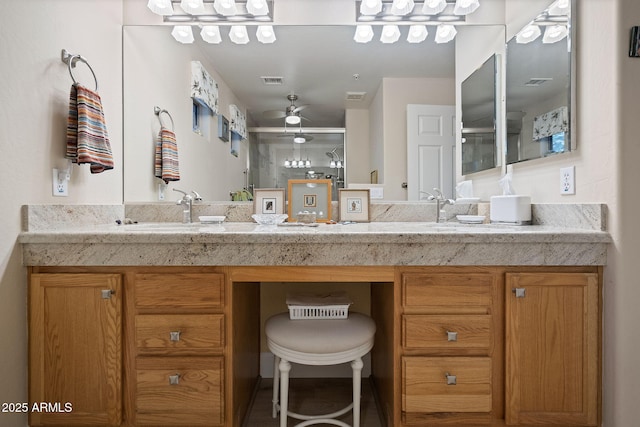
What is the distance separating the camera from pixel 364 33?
180 cm

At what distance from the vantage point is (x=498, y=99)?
5.83 ft

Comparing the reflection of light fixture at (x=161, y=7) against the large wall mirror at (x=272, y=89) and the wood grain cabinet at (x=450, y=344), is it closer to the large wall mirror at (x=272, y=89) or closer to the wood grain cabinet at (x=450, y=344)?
the large wall mirror at (x=272, y=89)

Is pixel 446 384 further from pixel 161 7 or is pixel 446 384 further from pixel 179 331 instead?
pixel 161 7

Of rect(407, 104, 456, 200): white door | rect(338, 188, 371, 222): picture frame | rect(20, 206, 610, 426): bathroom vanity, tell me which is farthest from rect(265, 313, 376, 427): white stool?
rect(407, 104, 456, 200): white door

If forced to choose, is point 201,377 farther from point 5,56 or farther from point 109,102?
point 109,102

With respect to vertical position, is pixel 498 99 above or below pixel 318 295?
above

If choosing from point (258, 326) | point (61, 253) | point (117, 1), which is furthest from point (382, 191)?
point (117, 1)

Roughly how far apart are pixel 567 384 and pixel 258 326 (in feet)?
4.46

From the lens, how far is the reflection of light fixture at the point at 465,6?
5.80 ft

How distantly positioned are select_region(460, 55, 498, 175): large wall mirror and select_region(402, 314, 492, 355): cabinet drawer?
3.16ft

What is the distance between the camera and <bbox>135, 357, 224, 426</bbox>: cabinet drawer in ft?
3.79

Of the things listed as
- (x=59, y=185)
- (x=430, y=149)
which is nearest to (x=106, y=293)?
(x=59, y=185)

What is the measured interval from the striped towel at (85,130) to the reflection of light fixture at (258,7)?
0.90 metres

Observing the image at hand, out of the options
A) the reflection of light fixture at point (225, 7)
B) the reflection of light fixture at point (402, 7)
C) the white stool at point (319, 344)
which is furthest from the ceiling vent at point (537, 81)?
the reflection of light fixture at point (225, 7)
